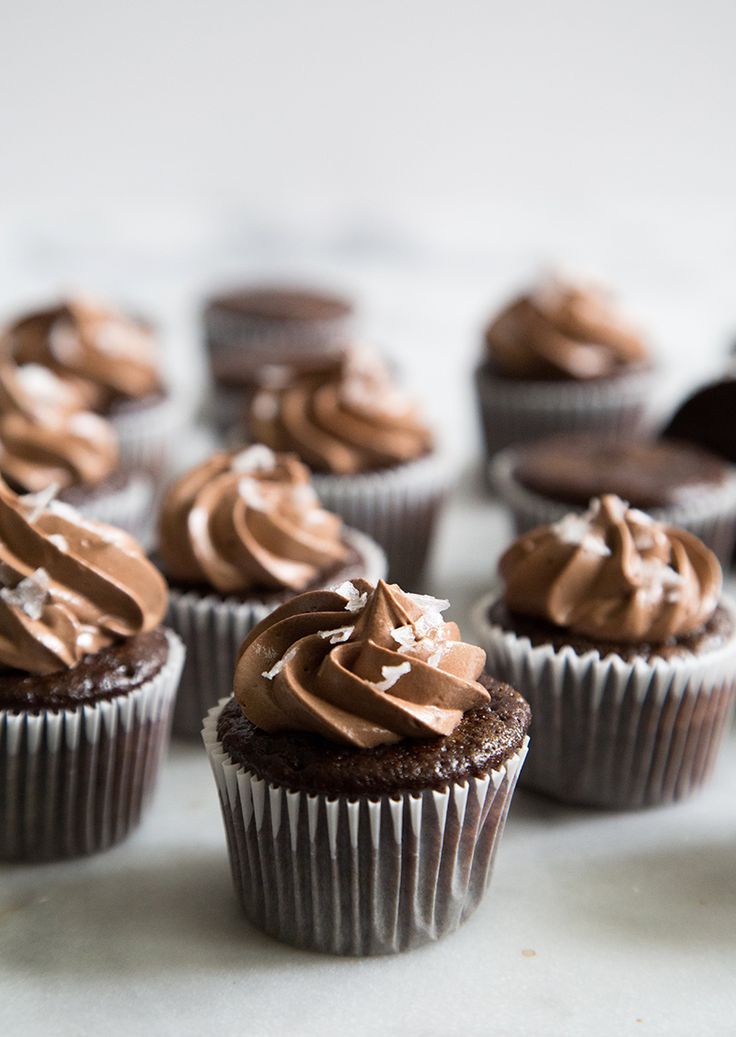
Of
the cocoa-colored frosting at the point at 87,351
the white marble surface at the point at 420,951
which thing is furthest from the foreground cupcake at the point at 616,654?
the cocoa-colored frosting at the point at 87,351

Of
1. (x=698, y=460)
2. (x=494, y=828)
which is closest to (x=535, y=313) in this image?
(x=698, y=460)

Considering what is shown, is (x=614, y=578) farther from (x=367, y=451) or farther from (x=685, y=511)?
(x=367, y=451)

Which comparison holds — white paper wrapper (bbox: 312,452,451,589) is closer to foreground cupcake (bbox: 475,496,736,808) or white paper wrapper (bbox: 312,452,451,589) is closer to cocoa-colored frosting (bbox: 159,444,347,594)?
cocoa-colored frosting (bbox: 159,444,347,594)

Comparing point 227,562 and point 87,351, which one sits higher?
point 227,562

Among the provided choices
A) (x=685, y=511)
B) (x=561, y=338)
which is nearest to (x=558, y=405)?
(x=561, y=338)

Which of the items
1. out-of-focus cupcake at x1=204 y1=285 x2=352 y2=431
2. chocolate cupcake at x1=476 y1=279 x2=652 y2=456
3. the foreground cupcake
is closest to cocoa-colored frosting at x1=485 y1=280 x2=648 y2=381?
chocolate cupcake at x1=476 y1=279 x2=652 y2=456
